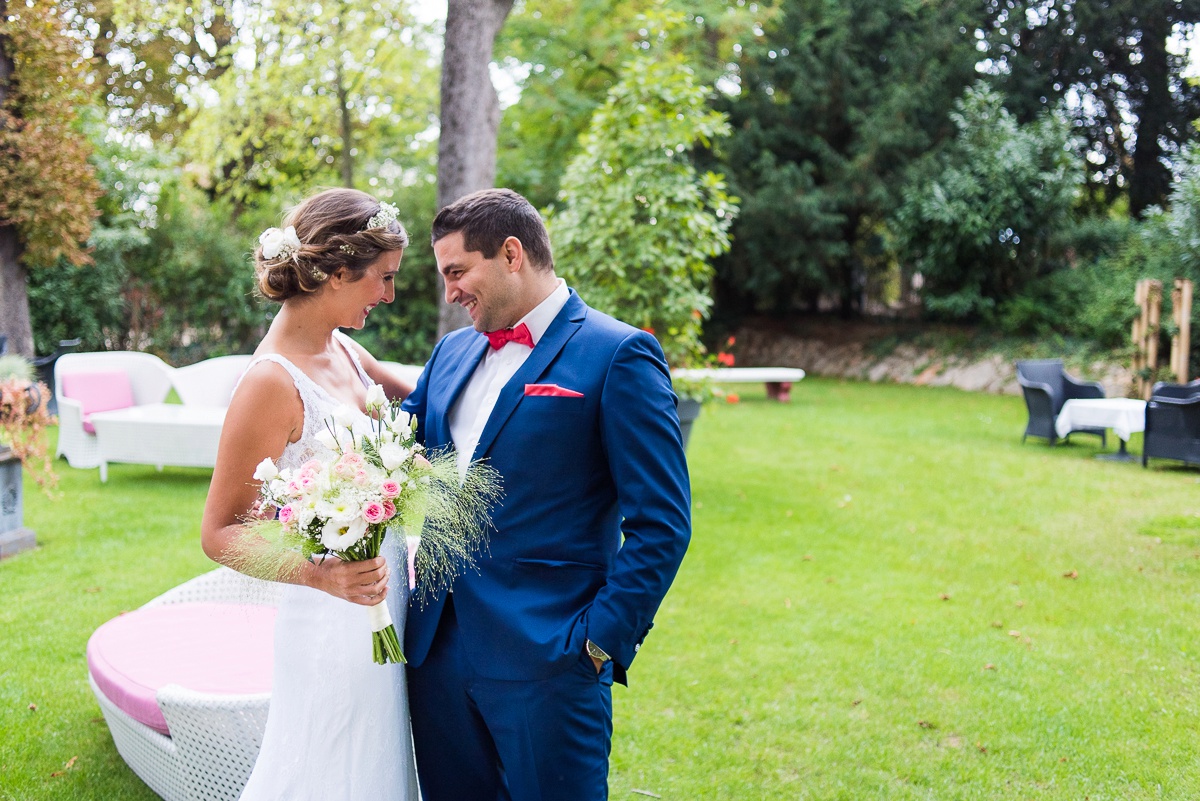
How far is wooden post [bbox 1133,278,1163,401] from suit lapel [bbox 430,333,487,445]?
16354 millimetres

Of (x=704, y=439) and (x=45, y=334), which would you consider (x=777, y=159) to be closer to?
(x=704, y=439)

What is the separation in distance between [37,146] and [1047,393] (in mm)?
14987

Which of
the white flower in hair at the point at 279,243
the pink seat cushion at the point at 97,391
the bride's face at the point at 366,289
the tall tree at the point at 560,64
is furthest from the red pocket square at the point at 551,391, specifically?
the tall tree at the point at 560,64

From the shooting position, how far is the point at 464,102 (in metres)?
8.38

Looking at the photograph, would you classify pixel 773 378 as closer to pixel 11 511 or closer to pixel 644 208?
pixel 644 208

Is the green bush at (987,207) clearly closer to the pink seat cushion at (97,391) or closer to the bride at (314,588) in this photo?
the pink seat cushion at (97,391)

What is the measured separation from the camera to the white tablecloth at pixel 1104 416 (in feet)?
41.0

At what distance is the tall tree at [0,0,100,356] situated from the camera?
1334cm

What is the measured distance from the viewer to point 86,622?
5.66 m

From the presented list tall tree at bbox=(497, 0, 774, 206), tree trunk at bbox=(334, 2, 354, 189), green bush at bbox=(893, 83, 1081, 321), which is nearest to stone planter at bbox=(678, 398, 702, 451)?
tree trunk at bbox=(334, 2, 354, 189)

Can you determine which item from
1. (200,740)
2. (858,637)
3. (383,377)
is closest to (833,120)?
(858,637)

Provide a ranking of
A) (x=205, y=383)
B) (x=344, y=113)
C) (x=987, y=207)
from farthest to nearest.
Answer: (x=987, y=207) → (x=344, y=113) → (x=205, y=383)

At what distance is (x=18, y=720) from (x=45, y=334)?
1580cm

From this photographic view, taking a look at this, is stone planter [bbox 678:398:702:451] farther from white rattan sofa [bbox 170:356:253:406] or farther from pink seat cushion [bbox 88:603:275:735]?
white rattan sofa [bbox 170:356:253:406]
